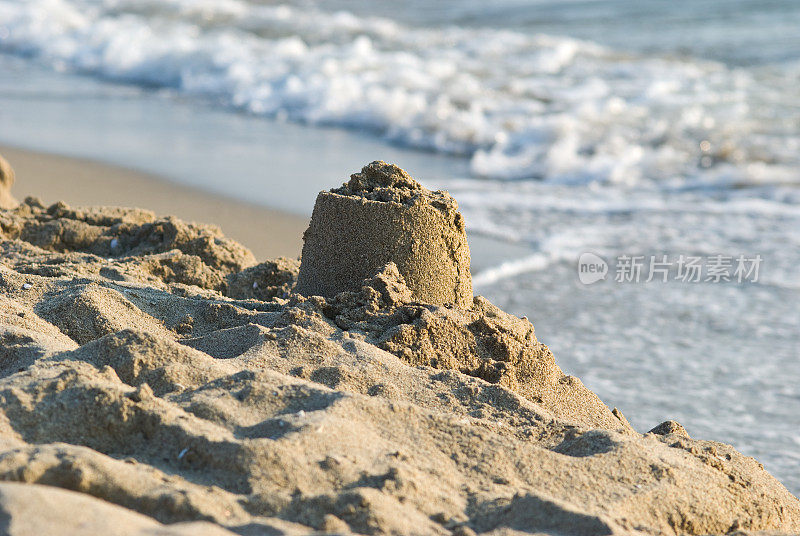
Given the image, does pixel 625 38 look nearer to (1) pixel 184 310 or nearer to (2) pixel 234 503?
(1) pixel 184 310

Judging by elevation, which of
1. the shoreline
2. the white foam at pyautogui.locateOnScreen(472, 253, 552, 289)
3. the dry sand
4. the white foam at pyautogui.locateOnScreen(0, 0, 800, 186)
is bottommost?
the dry sand

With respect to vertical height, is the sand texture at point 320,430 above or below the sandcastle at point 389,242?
below

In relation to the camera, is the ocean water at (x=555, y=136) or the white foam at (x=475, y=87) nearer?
the ocean water at (x=555, y=136)

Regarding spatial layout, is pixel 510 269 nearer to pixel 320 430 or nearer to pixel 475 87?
pixel 320 430

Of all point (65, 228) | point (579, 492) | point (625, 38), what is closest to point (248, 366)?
point (579, 492)

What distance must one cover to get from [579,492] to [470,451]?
0.93 feet

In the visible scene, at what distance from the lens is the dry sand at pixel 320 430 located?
1.83 metres


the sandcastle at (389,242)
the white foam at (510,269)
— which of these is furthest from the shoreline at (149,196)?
the sandcastle at (389,242)

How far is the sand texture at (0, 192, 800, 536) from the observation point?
183cm
